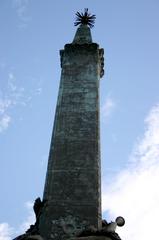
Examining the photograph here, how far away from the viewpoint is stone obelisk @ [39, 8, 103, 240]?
996 cm

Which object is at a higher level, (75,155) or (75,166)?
(75,155)

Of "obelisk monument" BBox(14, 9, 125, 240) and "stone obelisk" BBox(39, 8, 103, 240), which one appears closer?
"obelisk monument" BBox(14, 9, 125, 240)

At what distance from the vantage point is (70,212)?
10070 millimetres

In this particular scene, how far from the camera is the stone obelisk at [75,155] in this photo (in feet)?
32.7

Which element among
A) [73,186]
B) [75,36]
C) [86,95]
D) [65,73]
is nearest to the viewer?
[73,186]

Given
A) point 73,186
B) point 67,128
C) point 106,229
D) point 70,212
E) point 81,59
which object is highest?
point 81,59

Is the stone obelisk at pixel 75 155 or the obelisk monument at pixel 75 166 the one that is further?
the stone obelisk at pixel 75 155

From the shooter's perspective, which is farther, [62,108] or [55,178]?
[62,108]

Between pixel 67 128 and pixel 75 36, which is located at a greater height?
pixel 75 36

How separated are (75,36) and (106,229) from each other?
33.1ft

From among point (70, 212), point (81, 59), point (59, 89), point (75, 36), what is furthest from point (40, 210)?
point (75, 36)

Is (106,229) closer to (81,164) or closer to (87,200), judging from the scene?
(87,200)

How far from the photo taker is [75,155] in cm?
1133

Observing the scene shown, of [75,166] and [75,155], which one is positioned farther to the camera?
[75,155]
